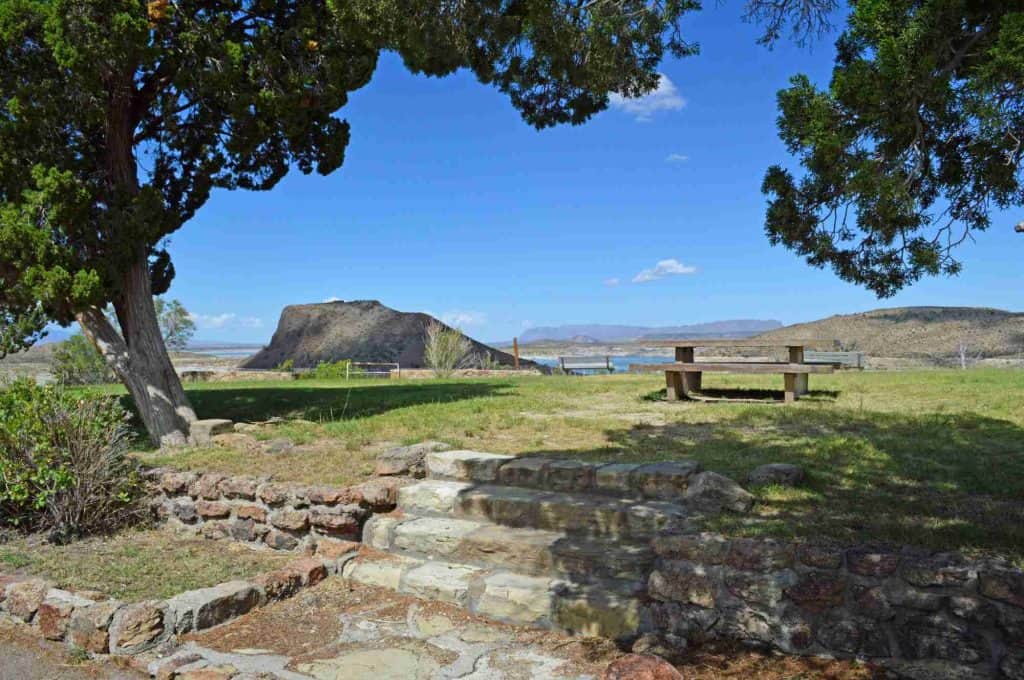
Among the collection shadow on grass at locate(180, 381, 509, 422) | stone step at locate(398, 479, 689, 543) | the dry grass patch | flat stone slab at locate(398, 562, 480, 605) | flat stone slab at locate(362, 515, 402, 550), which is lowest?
the dry grass patch

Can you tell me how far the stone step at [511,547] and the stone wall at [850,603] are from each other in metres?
0.39

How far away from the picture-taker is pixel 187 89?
841cm

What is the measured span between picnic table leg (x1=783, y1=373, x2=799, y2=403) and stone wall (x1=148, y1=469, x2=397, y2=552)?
5.31 metres

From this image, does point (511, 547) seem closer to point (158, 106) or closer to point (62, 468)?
point (62, 468)

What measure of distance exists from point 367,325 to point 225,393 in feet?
52.9

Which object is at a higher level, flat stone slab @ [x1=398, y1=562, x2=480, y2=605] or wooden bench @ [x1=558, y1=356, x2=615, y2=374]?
wooden bench @ [x1=558, y1=356, x2=615, y2=374]

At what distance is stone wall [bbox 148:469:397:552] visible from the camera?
5277 millimetres

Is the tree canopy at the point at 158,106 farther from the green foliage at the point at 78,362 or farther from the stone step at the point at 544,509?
the green foliage at the point at 78,362

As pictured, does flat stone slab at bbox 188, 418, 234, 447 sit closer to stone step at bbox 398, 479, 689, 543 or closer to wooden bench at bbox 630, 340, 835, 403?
stone step at bbox 398, 479, 689, 543

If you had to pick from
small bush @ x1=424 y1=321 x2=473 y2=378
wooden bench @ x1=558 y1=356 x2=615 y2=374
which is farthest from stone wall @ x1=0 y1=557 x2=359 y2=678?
wooden bench @ x1=558 y1=356 x2=615 y2=374

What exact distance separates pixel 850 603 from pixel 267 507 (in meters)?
4.21

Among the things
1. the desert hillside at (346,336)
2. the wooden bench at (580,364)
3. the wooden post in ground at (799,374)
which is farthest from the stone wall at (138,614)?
the desert hillside at (346,336)

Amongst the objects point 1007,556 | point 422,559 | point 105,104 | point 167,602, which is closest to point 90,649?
point 167,602

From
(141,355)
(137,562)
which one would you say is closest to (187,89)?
(141,355)
